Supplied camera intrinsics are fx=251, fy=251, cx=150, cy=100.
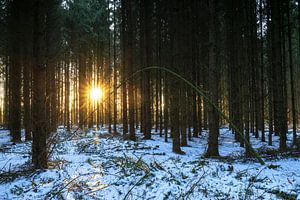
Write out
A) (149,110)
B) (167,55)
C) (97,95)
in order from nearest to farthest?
(97,95)
(167,55)
(149,110)

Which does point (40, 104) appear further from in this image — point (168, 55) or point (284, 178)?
point (168, 55)

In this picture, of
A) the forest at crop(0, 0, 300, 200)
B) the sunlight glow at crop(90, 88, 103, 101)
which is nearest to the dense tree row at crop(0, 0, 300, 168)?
the forest at crop(0, 0, 300, 200)

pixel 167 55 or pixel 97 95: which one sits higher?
pixel 167 55

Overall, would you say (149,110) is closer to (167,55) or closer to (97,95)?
(167,55)

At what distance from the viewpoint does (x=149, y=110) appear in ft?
58.7

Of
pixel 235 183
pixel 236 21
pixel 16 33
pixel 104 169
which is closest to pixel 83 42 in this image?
pixel 16 33

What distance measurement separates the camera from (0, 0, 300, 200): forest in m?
5.14

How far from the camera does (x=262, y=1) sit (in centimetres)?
1897

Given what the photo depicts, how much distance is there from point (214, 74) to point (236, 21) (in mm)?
7113

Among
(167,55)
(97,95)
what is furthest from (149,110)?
(97,95)

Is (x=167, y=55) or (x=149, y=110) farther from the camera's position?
(x=149, y=110)

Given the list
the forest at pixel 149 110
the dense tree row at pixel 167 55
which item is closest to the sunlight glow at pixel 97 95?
the forest at pixel 149 110

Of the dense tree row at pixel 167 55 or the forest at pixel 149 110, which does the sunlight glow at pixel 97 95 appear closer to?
the forest at pixel 149 110

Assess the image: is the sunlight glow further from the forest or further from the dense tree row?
the dense tree row
